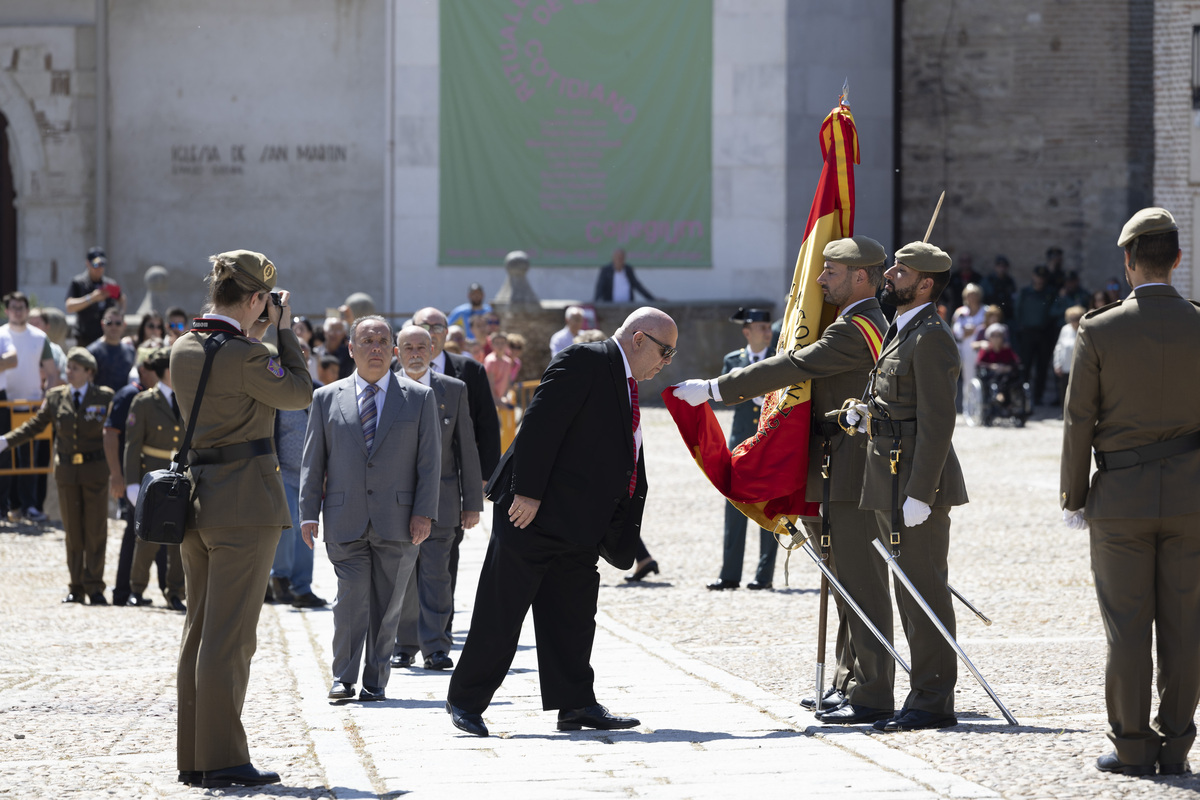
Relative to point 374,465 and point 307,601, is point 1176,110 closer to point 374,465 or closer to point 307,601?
point 307,601

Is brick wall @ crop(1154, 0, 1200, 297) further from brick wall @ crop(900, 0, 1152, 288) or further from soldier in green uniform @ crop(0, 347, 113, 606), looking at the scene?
soldier in green uniform @ crop(0, 347, 113, 606)

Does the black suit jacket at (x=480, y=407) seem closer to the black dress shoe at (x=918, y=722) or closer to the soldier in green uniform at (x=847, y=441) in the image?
the soldier in green uniform at (x=847, y=441)

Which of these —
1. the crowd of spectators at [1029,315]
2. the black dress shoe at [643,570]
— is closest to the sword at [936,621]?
the black dress shoe at [643,570]

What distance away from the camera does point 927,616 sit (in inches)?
260

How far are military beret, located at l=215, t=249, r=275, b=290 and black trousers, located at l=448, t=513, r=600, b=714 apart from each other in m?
1.50

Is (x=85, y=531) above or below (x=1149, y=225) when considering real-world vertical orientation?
below

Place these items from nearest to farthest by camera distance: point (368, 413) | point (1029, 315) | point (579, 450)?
1. point (579, 450)
2. point (368, 413)
3. point (1029, 315)

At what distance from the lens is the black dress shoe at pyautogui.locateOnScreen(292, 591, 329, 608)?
11.1 meters

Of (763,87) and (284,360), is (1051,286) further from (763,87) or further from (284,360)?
(284,360)

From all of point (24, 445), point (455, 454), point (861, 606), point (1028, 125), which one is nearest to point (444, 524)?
point (455, 454)

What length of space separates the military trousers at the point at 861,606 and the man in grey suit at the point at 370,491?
2.05 metres

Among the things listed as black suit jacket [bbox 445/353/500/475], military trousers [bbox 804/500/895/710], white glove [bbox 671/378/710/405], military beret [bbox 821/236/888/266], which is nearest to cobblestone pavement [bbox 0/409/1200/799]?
military trousers [bbox 804/500/895/710]

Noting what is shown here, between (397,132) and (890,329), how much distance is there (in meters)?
20.4

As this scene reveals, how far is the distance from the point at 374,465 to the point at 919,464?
2.73 m
